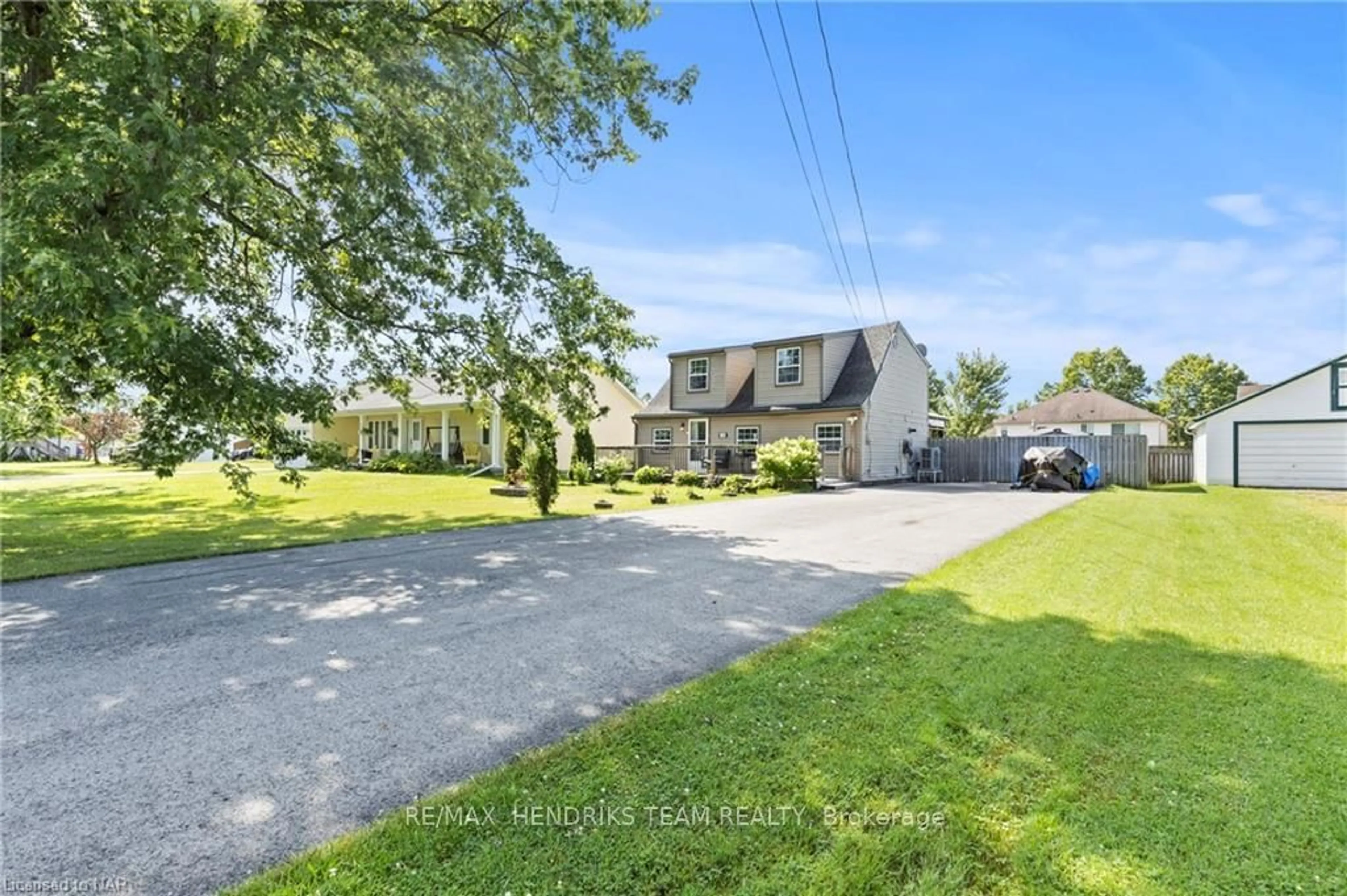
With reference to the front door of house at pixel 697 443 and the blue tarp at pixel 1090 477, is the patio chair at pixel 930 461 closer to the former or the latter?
the blue tarp at pixel 1090 477

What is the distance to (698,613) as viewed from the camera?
5086mm

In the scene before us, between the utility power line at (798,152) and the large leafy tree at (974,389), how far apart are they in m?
25.2

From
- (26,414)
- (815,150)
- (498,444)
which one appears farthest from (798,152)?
(498,444)

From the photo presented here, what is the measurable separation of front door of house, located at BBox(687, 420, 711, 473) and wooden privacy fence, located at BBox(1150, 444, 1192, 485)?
1638 cm

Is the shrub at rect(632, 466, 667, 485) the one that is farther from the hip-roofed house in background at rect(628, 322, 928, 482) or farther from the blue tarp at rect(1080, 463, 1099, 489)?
the blue tarp at rect(1080, 463, 1099, 489)

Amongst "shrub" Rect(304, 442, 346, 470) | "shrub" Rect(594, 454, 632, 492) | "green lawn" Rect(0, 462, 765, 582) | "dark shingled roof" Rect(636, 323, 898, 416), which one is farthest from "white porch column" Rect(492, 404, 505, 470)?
"shrub" Rect(304, 442, 346, 470)

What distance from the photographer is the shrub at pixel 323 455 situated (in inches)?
283

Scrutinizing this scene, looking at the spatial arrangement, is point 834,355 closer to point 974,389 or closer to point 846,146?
point 846,146

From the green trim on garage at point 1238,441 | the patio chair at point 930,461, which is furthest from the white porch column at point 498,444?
the green trim on garage at point 1238,441

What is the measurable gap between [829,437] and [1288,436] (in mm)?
14556

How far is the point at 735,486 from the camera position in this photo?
1834 cm

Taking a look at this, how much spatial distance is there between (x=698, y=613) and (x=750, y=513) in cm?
727

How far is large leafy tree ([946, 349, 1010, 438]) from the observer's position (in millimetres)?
39625

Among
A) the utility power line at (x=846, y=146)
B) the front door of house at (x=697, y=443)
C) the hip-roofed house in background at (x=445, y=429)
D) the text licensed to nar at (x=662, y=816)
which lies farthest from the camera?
the hip-roofed house in background at (x=445, y=429)
